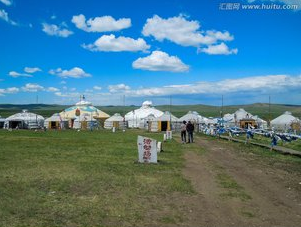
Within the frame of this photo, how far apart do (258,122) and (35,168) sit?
180 ft

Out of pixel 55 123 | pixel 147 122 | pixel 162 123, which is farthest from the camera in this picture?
pixel 55 123

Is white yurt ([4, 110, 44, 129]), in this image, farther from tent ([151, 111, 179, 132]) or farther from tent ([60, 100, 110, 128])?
tent ([151, 111, 179, 132])

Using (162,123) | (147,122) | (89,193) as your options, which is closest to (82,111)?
(147,122)

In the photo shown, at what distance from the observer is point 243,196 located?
9922 mm

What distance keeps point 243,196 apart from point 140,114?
67606 millimetres

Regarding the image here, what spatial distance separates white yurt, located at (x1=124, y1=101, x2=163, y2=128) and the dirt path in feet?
191

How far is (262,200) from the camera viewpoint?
31.4 ft

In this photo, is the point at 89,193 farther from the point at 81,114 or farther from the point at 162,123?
the point at 81,114

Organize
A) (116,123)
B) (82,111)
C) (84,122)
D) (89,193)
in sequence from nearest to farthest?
(89,193), (116,123), (84,122), (82,111)

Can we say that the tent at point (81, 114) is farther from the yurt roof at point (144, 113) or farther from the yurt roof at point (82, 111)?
the yurt roof at point (144, 113)

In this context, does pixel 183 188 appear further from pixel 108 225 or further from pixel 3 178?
pixel 3 178

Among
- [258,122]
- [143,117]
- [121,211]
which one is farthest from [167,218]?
[143,117]

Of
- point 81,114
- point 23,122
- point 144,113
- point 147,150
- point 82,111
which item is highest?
point 82,111

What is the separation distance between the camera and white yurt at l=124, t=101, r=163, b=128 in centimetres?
7412
